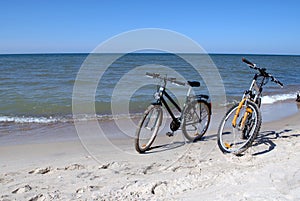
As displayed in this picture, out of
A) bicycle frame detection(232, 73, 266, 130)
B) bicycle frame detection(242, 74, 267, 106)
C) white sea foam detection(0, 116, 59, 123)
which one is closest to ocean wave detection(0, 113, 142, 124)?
white sea foam detection(0, 116, 59, 123)

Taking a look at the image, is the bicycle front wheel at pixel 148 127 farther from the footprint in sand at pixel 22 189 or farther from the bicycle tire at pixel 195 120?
the footprint in sand at pixel 22 189

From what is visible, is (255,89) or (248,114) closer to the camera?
(248,114)

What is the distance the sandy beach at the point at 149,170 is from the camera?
9.79 feet

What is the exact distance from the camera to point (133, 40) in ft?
13.8

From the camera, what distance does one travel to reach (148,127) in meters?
4.88

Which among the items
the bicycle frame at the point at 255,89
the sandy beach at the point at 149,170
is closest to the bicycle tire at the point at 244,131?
the sandy beach at the point at 149,170

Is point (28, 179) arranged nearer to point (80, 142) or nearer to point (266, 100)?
point (80, 142)

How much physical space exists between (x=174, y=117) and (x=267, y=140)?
69.3 inches

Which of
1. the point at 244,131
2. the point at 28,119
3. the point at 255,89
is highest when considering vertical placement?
the point at 255,89

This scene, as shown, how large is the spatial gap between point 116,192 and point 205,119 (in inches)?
120

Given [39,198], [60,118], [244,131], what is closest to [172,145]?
[244,131]

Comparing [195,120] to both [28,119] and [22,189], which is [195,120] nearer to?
[22,189]

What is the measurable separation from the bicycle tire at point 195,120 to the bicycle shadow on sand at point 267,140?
104cm

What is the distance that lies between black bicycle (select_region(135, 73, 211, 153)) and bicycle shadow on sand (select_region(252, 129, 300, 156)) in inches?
42.2
